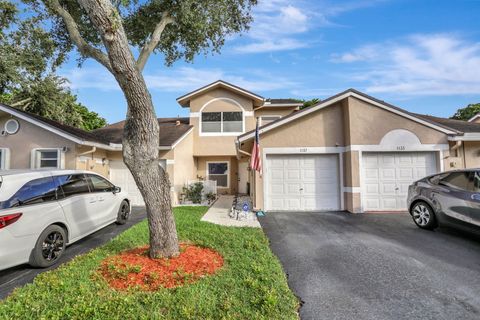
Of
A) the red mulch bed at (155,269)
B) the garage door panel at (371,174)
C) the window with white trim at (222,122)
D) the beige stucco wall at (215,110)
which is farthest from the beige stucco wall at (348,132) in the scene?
the window with white trim at (222,122)

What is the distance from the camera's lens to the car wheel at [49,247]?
14.5 ft

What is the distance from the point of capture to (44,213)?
4.59 m

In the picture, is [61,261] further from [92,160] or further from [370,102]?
[370,102]

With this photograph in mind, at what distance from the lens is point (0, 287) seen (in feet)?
12.8

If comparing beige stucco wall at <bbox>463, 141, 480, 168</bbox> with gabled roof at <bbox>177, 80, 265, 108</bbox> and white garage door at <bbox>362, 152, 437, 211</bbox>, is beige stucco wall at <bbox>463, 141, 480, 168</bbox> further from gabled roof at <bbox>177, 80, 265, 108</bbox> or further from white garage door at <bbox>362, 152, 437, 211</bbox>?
gabled roof at <bbox>177, 80, 265, 108</bbox>

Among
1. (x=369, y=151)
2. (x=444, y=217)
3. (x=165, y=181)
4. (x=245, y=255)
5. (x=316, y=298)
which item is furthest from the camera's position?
(x=369, y=151)

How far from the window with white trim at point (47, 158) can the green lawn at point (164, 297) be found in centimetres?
770

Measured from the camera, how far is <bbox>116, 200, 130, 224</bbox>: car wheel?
752cm

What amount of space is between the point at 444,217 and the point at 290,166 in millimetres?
4968

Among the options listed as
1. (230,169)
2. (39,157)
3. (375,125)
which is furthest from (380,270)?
(39,157)

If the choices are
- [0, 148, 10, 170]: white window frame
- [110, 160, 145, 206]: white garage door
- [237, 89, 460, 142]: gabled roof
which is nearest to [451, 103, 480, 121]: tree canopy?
[237, 89, 460, 142]: gabled roof

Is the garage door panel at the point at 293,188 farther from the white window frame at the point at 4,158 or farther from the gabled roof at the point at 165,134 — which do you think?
the white window frame at the point at 4,158

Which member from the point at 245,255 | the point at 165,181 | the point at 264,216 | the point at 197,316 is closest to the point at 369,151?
the point at 264,216

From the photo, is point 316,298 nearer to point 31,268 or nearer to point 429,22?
point 31,268
